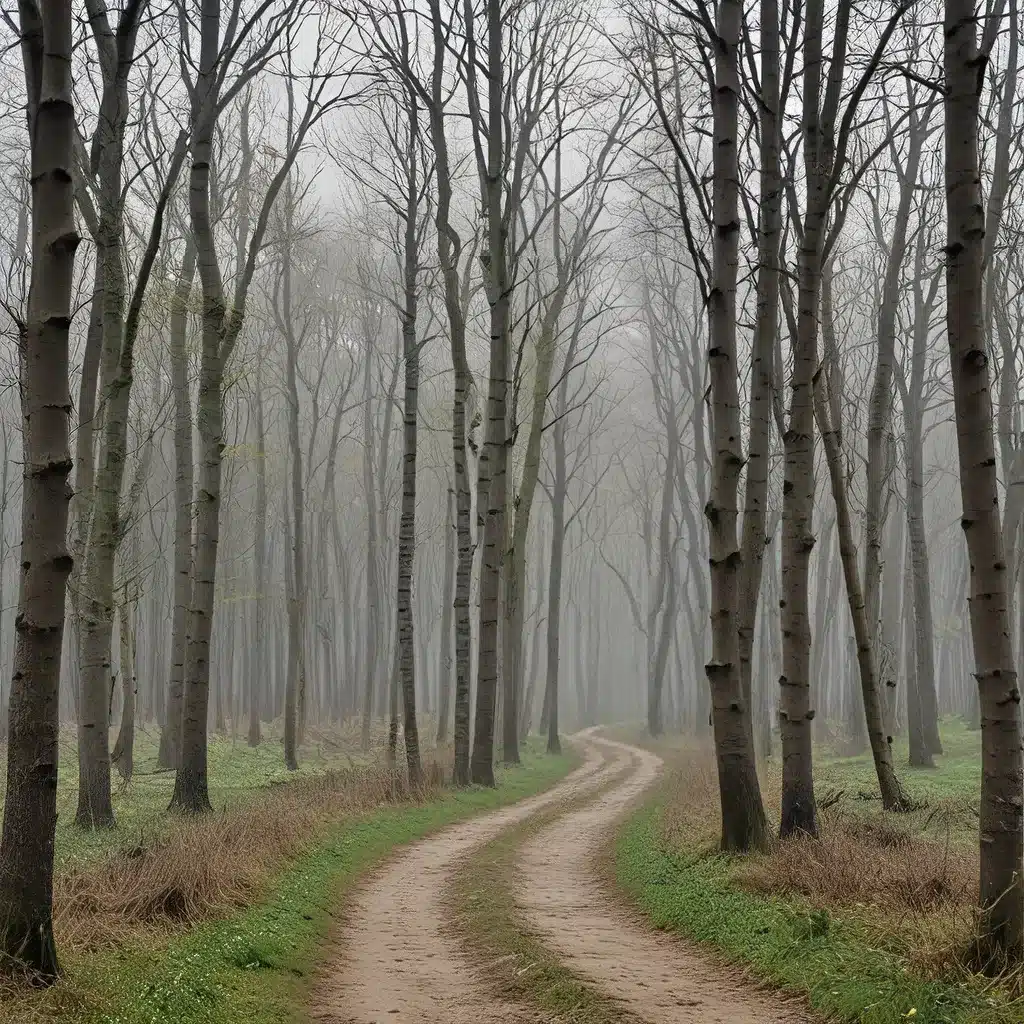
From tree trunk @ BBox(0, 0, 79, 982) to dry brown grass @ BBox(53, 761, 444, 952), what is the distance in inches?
31.0

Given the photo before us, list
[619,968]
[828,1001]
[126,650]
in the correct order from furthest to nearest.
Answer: [126,650], [619,968], [828,1001]

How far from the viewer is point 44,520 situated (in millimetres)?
5324

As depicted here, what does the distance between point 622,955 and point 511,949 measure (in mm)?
766

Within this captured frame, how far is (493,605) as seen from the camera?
16984 mm

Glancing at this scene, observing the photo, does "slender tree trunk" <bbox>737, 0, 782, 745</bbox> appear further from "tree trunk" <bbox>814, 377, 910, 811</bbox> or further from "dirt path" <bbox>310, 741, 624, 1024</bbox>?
"dirt path" <bbox>310, 741, 624, 1024</bbox>

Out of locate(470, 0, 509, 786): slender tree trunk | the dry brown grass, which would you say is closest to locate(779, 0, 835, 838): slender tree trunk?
the dry brown grass

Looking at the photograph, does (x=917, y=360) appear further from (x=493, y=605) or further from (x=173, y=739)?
(x=173, y=739)

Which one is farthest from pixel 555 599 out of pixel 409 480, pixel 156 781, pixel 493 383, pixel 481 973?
pixel 481 973

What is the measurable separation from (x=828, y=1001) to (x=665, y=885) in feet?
11.8

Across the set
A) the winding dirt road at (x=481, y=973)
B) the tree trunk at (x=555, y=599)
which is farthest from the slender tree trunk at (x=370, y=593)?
the winding dirt road at (x=481, y=973)

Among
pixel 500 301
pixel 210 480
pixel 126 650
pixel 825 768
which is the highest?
pixel 500 301

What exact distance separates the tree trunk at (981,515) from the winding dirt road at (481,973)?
137 cm

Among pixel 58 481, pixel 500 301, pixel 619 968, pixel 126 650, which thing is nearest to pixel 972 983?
pixel 619 968

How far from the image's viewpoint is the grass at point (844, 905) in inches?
209
